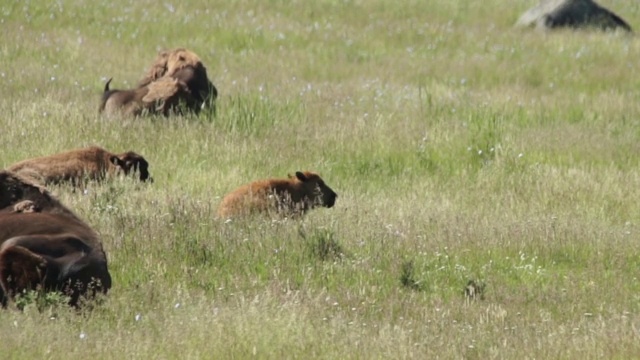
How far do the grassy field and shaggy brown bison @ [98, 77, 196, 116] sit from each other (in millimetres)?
370

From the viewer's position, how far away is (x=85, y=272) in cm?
870

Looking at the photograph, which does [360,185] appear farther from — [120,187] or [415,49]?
[415,49]

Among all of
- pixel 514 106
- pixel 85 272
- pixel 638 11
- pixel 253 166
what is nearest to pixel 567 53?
pixel 514 106

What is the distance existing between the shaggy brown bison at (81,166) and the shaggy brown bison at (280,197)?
1.47 metres

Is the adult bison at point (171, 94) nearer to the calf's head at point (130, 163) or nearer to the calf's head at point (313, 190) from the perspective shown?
the calf's head at point (130, 163)

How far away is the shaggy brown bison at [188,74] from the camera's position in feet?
59.2

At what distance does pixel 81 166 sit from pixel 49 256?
537 cm

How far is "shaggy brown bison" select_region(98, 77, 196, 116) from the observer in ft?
56.8

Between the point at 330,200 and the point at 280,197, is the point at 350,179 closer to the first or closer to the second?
the point at 330,200

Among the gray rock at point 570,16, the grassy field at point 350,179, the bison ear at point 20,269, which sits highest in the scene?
the bison ear at point 20,269

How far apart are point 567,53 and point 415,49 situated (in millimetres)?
2852

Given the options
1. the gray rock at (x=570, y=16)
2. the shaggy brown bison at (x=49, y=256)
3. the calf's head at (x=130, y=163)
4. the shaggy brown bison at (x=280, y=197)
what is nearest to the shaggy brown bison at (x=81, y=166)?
the calf's head at (x=130, y=163)

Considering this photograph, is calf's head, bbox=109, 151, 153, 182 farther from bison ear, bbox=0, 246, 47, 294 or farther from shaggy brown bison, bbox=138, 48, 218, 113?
bison ear, bbox=0, 246, 47, 294

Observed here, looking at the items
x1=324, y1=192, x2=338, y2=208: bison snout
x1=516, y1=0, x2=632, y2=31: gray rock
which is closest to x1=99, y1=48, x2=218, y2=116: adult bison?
x1=324, y1=192, x2=338, y2=208: bison snout
